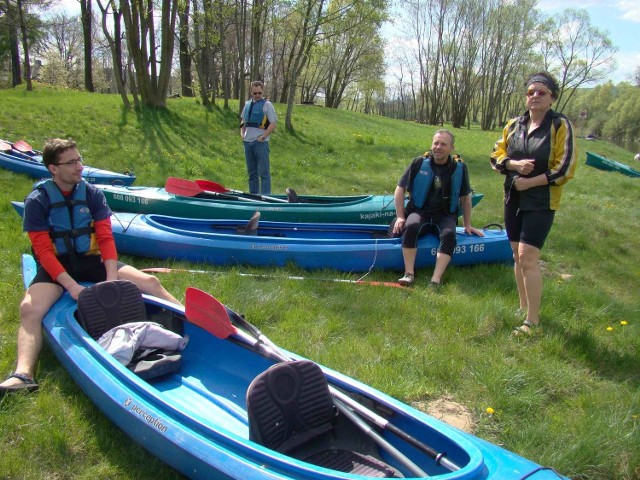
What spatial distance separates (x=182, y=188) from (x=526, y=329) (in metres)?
4.53

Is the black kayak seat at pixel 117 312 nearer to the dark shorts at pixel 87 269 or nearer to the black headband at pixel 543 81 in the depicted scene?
the dark shorts at pixel 87 269

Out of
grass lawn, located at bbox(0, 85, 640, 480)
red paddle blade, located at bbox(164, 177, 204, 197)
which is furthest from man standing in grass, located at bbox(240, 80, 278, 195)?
grass lawn, located at bbox(0, 85, 640, 480)

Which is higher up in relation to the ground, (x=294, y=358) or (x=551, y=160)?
(x=551, y=160)

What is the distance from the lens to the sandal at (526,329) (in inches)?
146

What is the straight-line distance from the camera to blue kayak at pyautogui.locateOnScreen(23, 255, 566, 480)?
6.49ft

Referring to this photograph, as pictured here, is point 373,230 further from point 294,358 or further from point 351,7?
point 351,7

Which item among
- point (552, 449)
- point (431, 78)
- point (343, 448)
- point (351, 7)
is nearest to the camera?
point (343, 448)

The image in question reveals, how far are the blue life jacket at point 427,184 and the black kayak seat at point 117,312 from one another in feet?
9.37

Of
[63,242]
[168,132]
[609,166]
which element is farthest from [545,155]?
[609,166]

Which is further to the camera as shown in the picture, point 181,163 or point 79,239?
point 181,163

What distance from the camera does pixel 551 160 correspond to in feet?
11.1

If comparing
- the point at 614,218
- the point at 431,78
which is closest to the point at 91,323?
the point at 614,218

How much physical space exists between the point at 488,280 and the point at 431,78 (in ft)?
139

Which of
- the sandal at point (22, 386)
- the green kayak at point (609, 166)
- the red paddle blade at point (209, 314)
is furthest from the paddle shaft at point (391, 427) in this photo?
the green kayak at point (609, 166)
